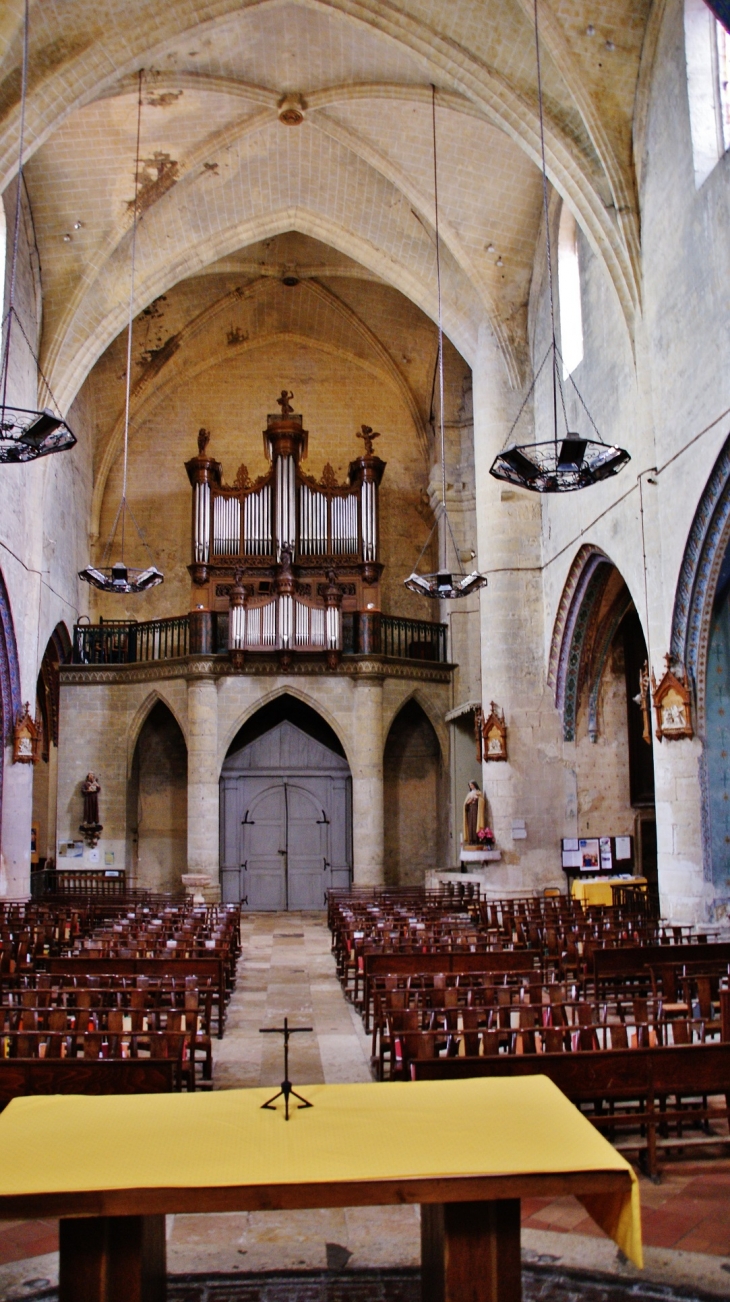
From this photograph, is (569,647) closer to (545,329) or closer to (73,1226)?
(545,329)

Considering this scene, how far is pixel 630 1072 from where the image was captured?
564 centimetres

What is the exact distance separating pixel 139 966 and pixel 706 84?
12.1m

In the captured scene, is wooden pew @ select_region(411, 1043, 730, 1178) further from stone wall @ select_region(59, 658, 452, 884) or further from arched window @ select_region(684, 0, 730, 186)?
stone wall @ select_region(59, 658, 452, 884)

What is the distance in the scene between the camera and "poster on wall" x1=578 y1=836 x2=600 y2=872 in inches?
737

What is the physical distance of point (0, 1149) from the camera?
3.48 meters

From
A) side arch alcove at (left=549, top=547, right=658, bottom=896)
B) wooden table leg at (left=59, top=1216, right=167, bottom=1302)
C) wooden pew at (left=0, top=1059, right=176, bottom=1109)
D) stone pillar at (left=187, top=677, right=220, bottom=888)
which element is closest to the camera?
wooden table leg at (left=59, top=1216, right=167, bottom=1302)

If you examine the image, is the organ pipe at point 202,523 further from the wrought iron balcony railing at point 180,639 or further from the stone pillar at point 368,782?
the stone pillar at point 368,782

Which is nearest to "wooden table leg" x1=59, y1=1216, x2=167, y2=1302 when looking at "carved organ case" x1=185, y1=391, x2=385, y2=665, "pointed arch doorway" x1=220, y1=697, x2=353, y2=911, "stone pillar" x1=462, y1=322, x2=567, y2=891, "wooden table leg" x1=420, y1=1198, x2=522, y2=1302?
"wooden table leg" x1=420, y1=1198, x2=522, y2=1302

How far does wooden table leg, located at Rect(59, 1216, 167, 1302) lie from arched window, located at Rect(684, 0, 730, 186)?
12.8 meters

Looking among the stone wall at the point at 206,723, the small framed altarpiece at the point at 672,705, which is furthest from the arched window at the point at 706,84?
the stone wall at the point at 206,723

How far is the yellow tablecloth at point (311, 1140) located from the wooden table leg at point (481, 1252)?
238 mm

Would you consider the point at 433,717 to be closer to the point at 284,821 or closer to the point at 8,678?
the point at 284,821

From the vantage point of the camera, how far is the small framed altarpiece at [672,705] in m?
13.3

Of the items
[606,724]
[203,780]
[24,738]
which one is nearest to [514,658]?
[606,724]
